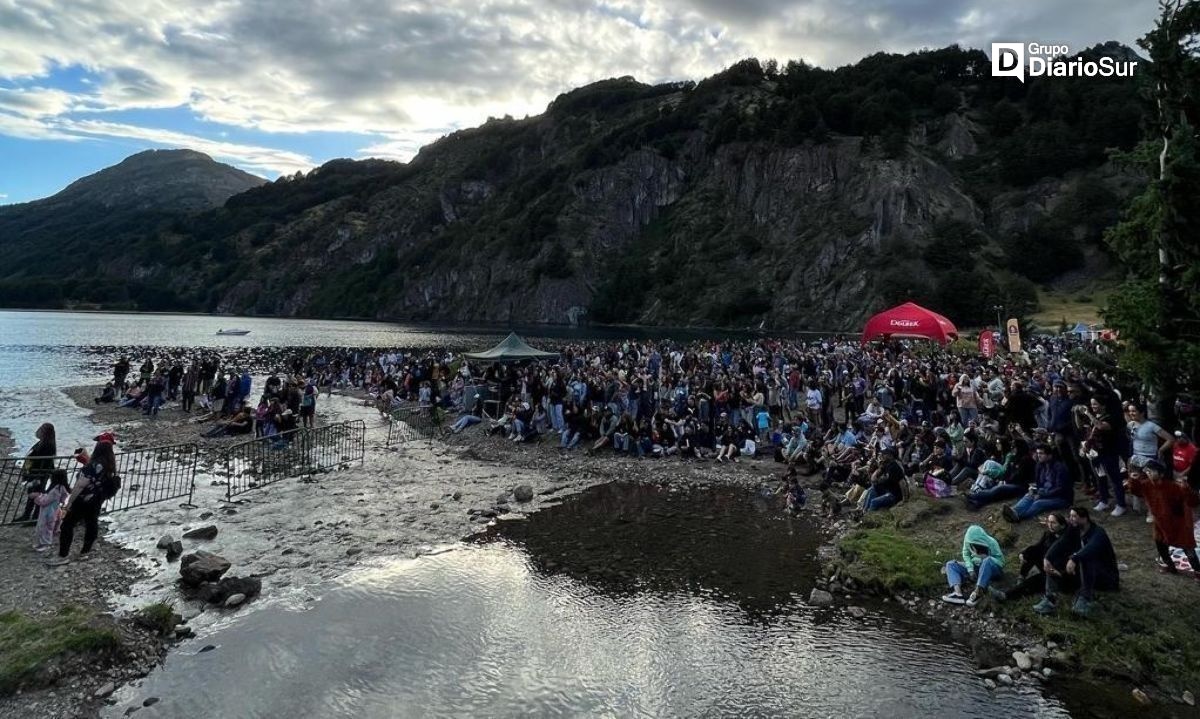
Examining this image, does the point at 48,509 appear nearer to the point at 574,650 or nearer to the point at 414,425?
the point at 574,650

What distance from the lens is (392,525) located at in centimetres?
1473

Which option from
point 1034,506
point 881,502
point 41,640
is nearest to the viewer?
point 41,640

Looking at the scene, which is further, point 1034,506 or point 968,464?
point 968,464

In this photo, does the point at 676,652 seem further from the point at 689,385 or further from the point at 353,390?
the point at 353,390

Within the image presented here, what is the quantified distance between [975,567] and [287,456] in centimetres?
1902

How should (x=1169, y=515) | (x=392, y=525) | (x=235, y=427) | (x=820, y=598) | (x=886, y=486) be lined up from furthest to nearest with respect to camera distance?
(x=235, y=427) → (x=886, y=486) → (x=392, y=525) → (x=820, y=598) → (x=1169, y=515)

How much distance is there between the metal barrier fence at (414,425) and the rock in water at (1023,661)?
67.2 feet

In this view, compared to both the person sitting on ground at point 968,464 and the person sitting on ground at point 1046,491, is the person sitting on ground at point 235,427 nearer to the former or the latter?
the person sitting on ground at point 968,464

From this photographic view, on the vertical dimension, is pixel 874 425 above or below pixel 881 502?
above

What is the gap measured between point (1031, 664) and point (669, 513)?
8.48 m

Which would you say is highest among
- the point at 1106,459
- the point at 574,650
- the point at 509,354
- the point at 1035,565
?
the point at 509,354

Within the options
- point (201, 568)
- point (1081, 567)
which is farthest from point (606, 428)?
point (1081, 567)

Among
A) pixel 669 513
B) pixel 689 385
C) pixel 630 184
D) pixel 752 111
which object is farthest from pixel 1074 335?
pixel 630 184

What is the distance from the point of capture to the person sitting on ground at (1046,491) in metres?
12.2
